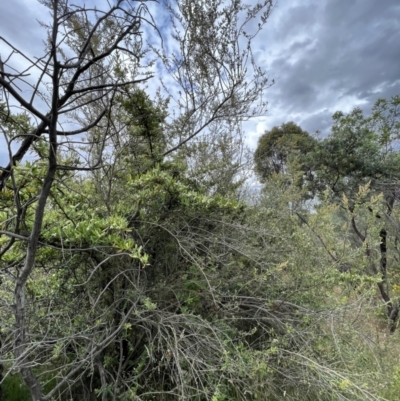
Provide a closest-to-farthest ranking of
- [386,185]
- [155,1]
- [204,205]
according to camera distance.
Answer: [155,1], [204,205], [386,185]

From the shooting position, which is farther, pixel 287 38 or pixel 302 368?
pixel 287 38

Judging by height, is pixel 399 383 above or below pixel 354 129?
below

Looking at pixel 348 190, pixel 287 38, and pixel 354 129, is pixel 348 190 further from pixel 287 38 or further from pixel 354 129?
pixel 287 38

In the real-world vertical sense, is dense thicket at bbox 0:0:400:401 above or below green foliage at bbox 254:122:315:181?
below

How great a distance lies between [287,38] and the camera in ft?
12.6

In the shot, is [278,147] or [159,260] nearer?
[159,260]

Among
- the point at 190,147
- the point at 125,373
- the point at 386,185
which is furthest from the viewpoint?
the point at 386,185

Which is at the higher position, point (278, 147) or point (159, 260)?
point (278, 147)

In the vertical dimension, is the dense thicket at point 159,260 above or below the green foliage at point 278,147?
below

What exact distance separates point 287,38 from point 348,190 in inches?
127

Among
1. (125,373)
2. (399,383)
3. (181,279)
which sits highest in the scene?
(181,279)

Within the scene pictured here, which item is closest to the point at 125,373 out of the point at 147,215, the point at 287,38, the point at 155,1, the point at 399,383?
the point at 147,215

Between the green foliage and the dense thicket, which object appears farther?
the green foliage

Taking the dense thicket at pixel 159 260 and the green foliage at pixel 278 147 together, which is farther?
the green foliage at pixel 278 147
